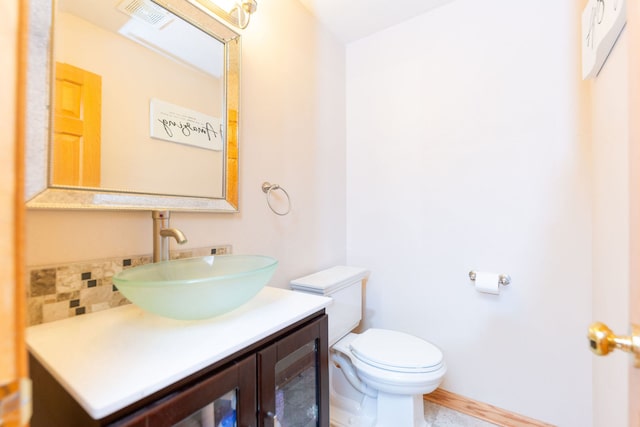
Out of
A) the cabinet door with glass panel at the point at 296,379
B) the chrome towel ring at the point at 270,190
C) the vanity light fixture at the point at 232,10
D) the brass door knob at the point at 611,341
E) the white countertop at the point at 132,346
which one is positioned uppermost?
the vanity light fixture at the point at 232,10

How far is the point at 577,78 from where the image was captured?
1336 millimetres

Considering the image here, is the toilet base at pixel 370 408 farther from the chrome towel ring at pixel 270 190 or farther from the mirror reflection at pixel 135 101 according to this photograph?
the mirror reflection at pixel 135 101

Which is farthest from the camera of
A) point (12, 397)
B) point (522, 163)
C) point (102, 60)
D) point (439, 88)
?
point (439, 88)

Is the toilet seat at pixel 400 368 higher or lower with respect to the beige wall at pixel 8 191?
lower

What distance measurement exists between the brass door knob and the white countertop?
65 cm

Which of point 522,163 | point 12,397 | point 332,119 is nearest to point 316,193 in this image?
point 332,119

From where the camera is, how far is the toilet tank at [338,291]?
55.5 inches

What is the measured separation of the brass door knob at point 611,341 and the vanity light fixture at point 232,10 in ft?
4.90

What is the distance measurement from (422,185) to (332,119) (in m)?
0.75

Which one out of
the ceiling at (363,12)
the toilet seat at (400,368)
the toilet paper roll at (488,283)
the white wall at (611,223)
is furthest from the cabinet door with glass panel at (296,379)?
the ceiling at (363,12)

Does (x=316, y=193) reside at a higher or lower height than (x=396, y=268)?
higher

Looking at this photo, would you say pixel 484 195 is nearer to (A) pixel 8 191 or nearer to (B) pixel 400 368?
(B) pixel 400 368

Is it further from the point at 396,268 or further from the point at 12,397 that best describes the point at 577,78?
the point at 12,397

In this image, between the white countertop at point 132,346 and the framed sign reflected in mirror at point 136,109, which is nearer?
the white countertop at point 132,346
